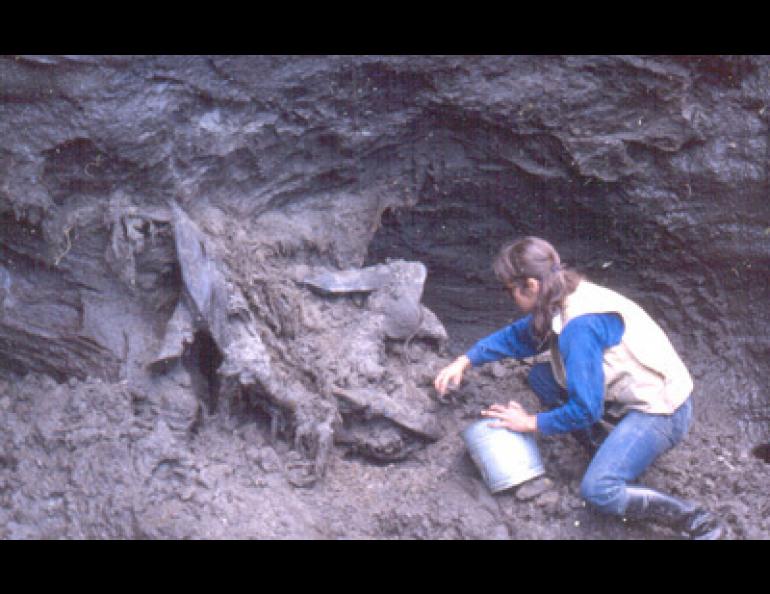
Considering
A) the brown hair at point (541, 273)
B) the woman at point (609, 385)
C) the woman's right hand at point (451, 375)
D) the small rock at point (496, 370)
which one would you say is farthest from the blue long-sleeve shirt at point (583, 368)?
the small rock at point (496, 370)

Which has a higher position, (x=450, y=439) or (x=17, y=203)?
(x=17, y=203)

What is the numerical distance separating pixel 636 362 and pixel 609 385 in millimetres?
158

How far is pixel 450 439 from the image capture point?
380 cm

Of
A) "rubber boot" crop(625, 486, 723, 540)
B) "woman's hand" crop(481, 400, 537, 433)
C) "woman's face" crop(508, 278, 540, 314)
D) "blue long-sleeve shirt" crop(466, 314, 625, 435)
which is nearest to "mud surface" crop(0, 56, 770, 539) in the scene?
"rubber boot" crop(625, 486, 723, 540)

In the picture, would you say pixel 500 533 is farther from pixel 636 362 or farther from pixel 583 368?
pixel 636 362

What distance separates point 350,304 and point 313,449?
0.88m

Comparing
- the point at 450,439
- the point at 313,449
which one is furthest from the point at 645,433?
the point at 313,449

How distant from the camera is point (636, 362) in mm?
3338

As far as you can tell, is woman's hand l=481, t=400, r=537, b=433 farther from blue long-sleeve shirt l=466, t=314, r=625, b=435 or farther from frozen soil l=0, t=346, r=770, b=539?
frozen soil l=0, t=346, r=770, b=539

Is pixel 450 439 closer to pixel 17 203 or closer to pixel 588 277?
pixel 588 277

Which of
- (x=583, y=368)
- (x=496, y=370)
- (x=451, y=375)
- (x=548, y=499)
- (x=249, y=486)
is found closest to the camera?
(x=583, y=368)

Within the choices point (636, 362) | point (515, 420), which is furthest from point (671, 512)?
point (515, 420)

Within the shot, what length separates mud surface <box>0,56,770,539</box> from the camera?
3.35 metres

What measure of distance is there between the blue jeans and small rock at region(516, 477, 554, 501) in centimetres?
17
